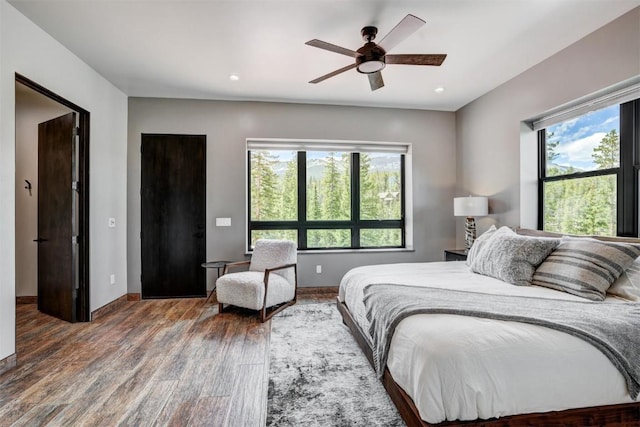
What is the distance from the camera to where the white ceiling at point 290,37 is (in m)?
2.42

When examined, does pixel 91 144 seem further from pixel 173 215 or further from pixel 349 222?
pixel 349 222

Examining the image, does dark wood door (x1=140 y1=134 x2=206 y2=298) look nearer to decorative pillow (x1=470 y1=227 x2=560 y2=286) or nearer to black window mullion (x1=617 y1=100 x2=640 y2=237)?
decorative pillow (x1=470 y1=227 x2=560 y2=286)

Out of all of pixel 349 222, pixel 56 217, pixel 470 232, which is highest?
pixel 56 217

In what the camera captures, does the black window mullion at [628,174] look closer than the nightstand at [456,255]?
Yes

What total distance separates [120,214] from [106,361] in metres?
2.15

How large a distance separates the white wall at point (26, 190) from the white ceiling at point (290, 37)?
3.51 feet

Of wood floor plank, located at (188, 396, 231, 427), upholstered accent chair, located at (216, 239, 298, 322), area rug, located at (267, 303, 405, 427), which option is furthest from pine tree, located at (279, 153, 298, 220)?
wood floor plank, located at (188, 396, 231, 427)

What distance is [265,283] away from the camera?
3.44 metres

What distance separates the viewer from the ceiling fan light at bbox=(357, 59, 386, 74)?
2604 millimetres

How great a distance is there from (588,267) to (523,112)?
2130 mm

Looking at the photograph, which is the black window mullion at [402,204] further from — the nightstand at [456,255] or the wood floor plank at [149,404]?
the wood floor plank at [149,404]

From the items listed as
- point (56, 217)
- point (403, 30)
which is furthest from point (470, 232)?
point (56, 217)

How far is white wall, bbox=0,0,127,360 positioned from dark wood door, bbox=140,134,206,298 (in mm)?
287

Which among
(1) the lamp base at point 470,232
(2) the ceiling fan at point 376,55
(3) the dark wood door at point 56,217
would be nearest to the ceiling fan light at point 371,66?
(2) the ceiling fan at point 376,55
